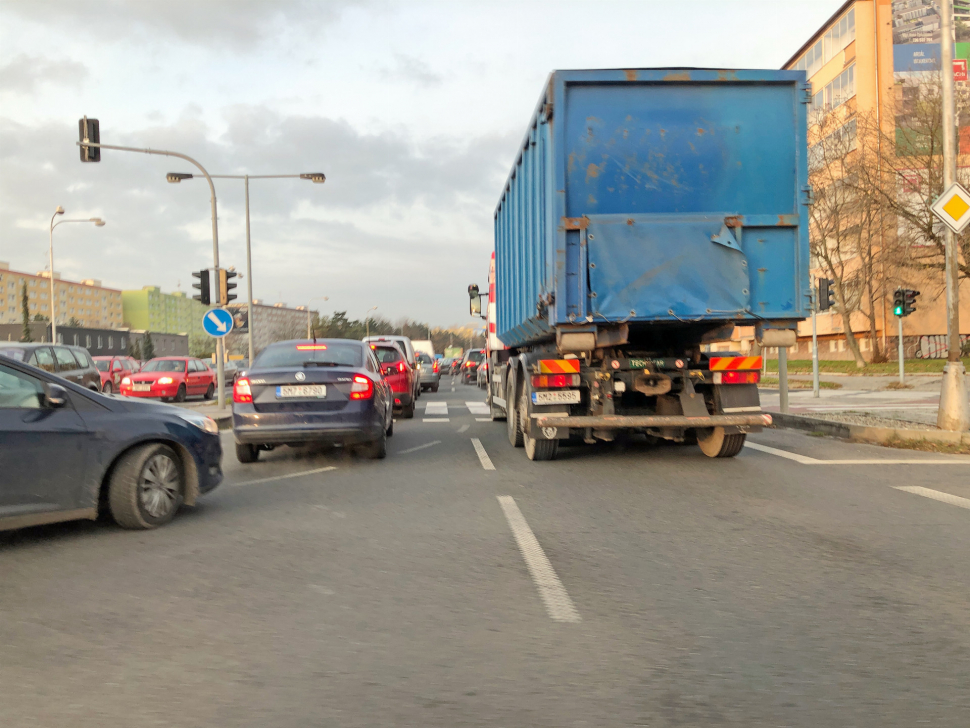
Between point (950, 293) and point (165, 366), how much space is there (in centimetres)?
2105

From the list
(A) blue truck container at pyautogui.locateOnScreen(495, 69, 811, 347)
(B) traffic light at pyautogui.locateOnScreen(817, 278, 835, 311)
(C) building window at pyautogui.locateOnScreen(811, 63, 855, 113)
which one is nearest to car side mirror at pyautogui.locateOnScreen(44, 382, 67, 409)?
(A) blue truck container at pyautogui.locateOnScreen(495, 69, 811, 347)

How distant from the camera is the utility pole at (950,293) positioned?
10680mm

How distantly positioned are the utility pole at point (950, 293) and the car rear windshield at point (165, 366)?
20.6 m

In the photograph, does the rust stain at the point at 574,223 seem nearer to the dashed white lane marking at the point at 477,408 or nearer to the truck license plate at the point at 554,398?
the truck license plate at the point at 554,398

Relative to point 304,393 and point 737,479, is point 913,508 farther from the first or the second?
point 304,393

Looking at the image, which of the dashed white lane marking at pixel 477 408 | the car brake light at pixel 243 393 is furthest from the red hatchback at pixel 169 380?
the car brake light at pixel 243 393

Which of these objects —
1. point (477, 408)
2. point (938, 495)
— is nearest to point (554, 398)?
point (938, 495)

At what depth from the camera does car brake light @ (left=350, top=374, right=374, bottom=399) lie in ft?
29.9

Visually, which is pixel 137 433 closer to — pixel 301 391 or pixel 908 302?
pixel 301 391

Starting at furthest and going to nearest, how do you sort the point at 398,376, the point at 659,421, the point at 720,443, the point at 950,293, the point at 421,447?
the point at 398,376, the point at 950,293, the point at 421,447, the point at 720,443, the point at 659,421

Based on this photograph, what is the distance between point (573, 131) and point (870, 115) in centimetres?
Answer: 2647

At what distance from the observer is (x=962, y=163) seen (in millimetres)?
32406

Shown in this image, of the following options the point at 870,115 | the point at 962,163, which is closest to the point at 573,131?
the point at 870,115

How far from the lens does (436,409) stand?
63.7ft
